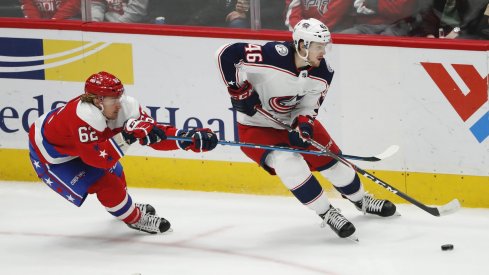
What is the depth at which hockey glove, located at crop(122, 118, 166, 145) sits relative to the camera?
4918 mm

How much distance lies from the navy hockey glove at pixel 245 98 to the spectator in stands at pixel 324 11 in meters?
0.84

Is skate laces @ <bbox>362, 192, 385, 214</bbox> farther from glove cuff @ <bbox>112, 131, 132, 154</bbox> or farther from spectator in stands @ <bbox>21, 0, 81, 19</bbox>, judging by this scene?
spectator in stands @ <bbox>21, 0, 81, 19</bbox>

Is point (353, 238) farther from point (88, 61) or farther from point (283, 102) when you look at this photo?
point (88, 61)

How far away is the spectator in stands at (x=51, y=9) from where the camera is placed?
629 cm

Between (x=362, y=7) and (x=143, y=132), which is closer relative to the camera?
(x=143, y=132)

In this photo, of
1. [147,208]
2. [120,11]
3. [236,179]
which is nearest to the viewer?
[147,208]

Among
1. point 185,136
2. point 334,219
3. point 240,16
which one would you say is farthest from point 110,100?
point 240,16

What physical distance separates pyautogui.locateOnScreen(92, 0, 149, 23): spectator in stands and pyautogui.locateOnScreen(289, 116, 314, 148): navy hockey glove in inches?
53.1

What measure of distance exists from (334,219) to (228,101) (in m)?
1.15

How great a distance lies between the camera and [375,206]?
5.53 metres

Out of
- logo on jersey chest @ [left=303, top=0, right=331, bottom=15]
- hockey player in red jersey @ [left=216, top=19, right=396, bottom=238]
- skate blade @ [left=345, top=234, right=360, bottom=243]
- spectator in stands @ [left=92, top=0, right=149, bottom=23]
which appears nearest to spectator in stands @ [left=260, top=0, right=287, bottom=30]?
logo on jersey chest @ [left=303, top=0, right=331, bottom=15]

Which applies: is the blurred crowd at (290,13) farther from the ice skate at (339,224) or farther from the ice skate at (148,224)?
the ice skate at (148,224)

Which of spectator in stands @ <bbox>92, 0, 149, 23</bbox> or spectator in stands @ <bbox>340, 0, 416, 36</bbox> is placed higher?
spectator in stands @ <bbox>340, 0, 416, 36</bbox>

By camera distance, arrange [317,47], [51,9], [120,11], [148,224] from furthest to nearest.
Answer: [51,9]
[120,11]
[148,224]
[317,47]
